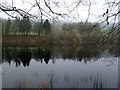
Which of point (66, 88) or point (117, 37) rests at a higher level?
point (117, 37)

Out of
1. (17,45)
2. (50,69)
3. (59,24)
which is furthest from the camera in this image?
(17,45)

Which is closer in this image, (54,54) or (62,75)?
(62,75)

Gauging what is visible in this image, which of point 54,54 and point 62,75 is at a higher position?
point 54,54

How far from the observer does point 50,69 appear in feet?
28.4

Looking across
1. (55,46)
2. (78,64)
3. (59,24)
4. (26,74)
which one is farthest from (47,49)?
(59,24)

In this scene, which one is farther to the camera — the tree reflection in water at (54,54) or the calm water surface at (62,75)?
the calm water surface at (62,75)

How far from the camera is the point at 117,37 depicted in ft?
4.25

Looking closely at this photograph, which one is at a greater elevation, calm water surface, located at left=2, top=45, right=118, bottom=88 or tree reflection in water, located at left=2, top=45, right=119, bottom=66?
tree reflection in water, located at left=2, top=45, right=119, bottom=66

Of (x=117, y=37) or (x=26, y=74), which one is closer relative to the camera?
(x=117, y=37)

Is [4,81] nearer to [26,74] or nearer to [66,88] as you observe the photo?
[26,74]

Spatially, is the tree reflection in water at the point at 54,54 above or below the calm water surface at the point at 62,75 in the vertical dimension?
above

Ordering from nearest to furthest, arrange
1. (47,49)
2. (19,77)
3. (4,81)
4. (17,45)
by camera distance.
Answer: (4,81) → (19,77) → (47,49) → (17,45)

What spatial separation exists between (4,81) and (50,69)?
2.15 metres

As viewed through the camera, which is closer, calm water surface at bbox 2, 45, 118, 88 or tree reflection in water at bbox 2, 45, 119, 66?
tree reflection in water at bbox 2, 45, 119, 66
